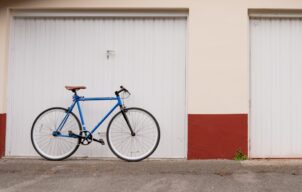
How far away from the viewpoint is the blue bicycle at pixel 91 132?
247 inches

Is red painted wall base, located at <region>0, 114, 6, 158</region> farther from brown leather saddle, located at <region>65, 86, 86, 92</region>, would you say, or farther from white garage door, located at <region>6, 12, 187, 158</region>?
brown leather saddle, located at <region>65, 86, 86, 92</region>

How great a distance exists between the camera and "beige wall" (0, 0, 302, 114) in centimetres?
638

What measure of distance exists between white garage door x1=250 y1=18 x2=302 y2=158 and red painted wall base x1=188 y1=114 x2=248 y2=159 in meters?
0.32

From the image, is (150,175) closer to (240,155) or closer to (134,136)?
(134,136)

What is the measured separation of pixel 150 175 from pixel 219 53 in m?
2.38

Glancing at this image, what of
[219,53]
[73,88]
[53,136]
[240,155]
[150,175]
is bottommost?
[150,175]

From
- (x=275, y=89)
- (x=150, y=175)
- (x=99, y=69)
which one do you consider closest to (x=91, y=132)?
(x=99, y=69)

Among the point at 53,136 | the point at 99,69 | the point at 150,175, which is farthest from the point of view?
the point at 99,69

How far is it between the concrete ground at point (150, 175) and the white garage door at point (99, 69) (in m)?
0.65

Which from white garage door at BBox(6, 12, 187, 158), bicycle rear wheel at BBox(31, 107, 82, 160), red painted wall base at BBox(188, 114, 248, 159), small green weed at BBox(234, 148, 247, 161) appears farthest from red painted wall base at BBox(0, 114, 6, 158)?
small green weed at BBox(234, 148, 247, 161)

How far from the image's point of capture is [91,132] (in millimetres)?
6320

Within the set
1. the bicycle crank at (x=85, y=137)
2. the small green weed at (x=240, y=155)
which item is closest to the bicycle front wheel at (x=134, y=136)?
the bicycle crank at (x=85, y=137)

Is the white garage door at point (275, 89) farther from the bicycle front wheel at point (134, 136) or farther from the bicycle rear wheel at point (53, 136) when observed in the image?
the bicycle rear wheel at point (53, 136)

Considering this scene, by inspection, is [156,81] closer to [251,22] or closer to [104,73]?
[104,73]
